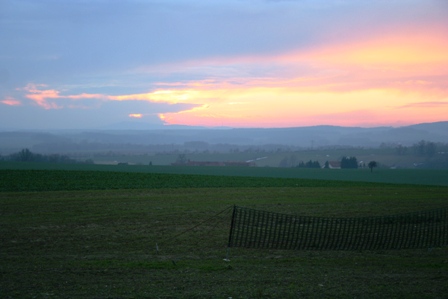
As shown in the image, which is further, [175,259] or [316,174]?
[316,174]

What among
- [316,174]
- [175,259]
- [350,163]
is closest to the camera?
[175,259]

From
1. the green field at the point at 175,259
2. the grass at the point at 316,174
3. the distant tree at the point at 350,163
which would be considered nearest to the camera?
the green field at the point at 175,259

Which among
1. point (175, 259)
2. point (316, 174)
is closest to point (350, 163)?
point (316, 174)

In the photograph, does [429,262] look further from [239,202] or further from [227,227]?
[239,202]

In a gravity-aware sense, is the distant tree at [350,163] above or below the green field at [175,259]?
above

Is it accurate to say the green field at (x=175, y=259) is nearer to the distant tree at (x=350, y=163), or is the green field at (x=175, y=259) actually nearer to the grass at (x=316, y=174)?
the grass at (x=316, y=174)

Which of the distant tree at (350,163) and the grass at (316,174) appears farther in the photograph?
the distant tree at (350,163)

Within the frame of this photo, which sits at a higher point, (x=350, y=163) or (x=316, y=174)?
(x=350, y=163)

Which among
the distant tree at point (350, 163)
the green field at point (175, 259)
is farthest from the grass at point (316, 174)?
the green field at point (175, 259)

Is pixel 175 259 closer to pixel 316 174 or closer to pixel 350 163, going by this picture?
pixel 316 174

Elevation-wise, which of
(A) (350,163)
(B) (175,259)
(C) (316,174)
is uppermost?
(A) (350,163)

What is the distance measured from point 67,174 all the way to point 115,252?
3421 cm

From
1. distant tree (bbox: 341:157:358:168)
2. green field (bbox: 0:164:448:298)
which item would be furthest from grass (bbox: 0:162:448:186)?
green field (bbox: 0:164:448:298)

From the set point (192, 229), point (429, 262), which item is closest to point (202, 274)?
point (429, 262)
